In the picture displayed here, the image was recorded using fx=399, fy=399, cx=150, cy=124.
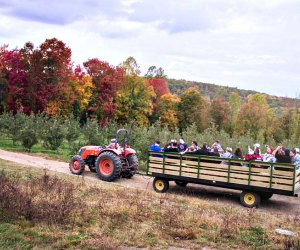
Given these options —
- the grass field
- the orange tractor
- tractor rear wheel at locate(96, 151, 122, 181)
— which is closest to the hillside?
the orange tractor

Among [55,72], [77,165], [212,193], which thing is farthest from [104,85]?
[212,193]

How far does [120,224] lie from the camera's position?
841 cm

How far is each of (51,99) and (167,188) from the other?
26.5 m

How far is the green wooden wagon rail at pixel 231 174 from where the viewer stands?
1161 centimetres

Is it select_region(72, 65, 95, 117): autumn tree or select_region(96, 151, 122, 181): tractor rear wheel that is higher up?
select_region(72, 65, 95, 117): autumn tree

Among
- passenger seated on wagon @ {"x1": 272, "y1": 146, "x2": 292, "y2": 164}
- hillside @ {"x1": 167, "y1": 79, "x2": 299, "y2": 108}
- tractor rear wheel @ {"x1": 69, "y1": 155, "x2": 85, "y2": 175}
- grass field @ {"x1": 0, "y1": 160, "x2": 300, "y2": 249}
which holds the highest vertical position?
hillside @ {"x1": 167, "y1": 79, "x2": 299, "y2": 108}

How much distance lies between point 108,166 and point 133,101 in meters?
32.3

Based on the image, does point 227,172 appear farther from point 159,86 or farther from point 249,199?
point 159,86

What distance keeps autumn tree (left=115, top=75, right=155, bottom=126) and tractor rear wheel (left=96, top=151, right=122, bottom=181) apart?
102ft

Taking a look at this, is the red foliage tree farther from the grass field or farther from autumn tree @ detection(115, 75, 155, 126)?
the grass field

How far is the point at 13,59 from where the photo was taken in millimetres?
37219

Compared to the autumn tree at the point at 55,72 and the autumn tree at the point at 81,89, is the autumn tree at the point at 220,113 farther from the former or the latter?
the autumn tree at the point at 55,72

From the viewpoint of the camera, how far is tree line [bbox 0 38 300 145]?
120ft

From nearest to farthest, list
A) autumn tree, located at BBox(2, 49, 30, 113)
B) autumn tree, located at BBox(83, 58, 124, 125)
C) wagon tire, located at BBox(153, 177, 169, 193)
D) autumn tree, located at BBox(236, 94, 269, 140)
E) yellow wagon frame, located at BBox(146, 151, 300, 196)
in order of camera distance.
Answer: yellow wagon frame, located at BBox(146, 151, 300, 196), wagon tire, located at BBox(153, 177, 169, 193), autumn tree, located at BBox(2, 49, 30, 113), autumn tree, located at BBox(236, 94, 269, 140), autumn tree, located at BBox(83, 58, 124, 125)
